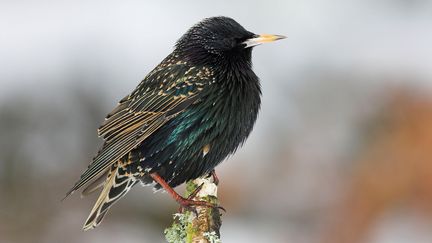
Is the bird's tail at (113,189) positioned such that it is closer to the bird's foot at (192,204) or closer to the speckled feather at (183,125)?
the speckled feather at (183,125)

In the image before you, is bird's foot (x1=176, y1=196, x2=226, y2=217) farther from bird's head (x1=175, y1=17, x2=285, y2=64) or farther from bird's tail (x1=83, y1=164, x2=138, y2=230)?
bird's head (x1=175, y1=17, x2=285, y2=64)

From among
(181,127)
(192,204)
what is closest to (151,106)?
(181,127)

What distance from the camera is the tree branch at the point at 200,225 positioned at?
15.2ft

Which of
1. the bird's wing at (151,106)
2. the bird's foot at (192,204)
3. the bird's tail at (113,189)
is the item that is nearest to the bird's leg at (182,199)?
the bird's foot at (192,204)

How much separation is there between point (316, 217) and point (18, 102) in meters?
2.85

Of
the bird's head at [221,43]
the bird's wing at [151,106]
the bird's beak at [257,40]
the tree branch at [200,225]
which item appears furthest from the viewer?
the bird's head at [221,43]

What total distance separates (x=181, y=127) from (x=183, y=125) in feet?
0.05

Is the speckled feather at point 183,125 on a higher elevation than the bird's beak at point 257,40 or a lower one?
lower

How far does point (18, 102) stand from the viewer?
9.16 m

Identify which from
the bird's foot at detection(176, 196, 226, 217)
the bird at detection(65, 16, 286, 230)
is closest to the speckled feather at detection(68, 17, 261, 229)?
the bird at detection(65, 16, 286, 230)

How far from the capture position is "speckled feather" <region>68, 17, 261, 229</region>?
5.58 meters

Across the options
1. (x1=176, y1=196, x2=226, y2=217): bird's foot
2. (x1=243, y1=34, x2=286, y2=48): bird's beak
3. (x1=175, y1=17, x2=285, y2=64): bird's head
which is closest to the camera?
(x1=176, y1=196, x2=226, y2=217): bird's foot

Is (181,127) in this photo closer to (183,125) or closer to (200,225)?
(183,125)

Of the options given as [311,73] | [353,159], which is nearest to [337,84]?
[311,73]
